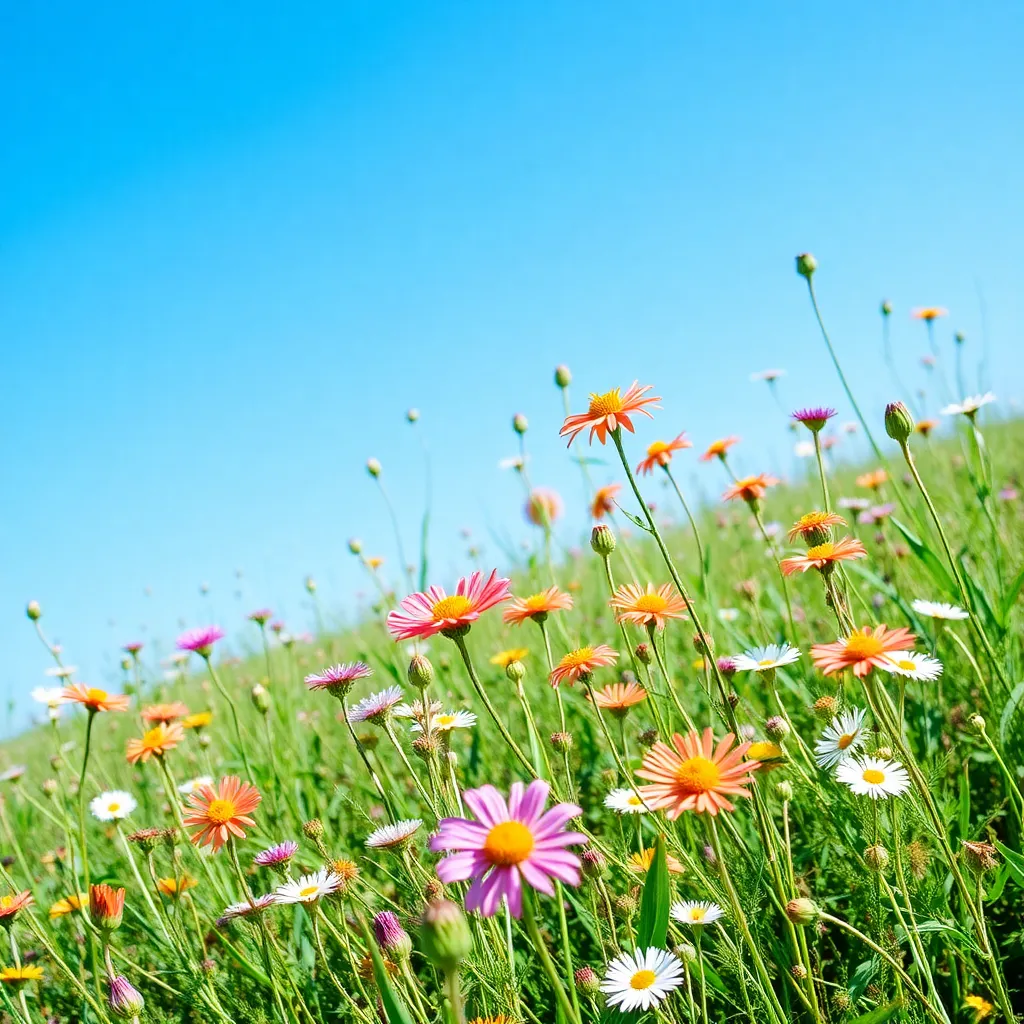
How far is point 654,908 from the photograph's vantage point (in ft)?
3.15

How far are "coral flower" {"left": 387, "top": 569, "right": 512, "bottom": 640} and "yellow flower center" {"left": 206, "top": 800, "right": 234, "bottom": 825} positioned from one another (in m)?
0.46

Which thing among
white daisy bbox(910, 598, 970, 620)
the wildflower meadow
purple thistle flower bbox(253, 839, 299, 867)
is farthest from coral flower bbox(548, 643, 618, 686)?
white daisy bbox(910, 598, 970, 620)

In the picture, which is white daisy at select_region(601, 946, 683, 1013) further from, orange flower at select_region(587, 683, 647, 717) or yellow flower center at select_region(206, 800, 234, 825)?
yellow flower center at select_region(206, 800, 234, 825)

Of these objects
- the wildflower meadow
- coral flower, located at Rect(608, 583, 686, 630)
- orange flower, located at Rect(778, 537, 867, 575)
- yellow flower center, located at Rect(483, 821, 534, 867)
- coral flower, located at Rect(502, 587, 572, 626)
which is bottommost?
the wildflower meadow

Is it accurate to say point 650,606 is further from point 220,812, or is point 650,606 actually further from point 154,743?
point 154,743

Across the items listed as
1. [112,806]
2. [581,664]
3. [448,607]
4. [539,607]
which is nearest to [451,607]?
[448,607]

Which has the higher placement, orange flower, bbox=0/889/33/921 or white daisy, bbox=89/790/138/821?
orange flower, bbox=0/889/33/921

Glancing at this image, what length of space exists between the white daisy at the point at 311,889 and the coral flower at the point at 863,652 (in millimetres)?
744

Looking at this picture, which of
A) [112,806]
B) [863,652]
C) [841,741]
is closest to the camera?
[863,652]

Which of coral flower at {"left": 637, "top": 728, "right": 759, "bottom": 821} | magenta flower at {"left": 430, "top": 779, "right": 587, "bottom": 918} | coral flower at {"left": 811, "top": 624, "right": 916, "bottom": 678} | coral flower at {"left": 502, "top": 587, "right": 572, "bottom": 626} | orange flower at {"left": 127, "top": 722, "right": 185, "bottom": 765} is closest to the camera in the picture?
magenta flower at {"left": 430, "top": 779, "right": 587, "bottom": 918}

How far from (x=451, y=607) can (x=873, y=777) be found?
0.65 m

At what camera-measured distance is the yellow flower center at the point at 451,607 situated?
105 cm

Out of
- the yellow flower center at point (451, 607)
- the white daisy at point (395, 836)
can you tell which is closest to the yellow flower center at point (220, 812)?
the white daisy at point (395, 836)

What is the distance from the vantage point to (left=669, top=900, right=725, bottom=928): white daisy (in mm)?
1064
